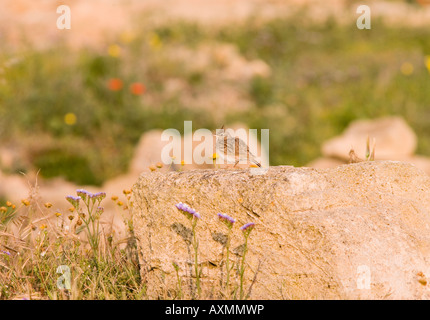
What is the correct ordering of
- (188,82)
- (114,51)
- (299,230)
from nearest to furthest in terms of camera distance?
(299,230) → (114,51) → (188,82)

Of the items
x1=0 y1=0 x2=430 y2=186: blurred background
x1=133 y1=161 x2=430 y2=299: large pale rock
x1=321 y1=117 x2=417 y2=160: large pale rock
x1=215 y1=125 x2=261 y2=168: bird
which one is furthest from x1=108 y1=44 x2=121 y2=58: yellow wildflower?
x1=133 y1=161 x2=430 y2=299: large pale rock

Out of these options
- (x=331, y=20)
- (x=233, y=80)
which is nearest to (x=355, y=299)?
(x=233, y=80)

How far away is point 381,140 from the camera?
8.89 metres

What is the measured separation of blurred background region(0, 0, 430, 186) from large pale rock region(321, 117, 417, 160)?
0.15m

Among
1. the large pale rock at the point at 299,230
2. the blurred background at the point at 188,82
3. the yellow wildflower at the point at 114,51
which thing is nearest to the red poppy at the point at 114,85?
the blurred background at the point at 188,82

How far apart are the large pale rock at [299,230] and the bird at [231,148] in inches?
7.1

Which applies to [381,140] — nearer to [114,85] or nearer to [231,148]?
[114,85]

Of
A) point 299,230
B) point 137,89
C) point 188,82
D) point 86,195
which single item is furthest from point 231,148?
point 188,82

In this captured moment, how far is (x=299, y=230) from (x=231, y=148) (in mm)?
666

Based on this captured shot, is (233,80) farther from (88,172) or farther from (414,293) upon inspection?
(414,293)

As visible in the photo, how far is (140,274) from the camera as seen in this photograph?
116 inches

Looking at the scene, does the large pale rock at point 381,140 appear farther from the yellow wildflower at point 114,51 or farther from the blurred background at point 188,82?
the yellow wildflower at point 114,51

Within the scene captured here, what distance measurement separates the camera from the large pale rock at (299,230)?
2.52 meters
